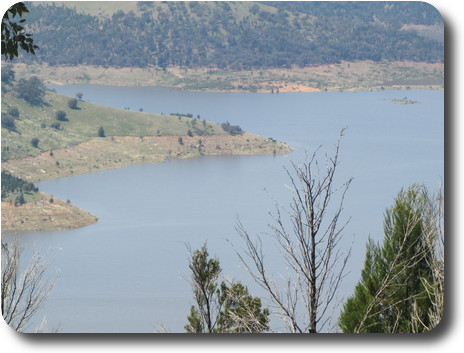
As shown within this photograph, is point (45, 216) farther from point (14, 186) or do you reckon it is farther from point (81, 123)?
point (81, 123)

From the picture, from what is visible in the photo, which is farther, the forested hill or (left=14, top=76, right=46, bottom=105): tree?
the forested hill

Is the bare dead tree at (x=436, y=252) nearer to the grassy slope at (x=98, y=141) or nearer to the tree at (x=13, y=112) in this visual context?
the grassy slope at (x=98, y=141)

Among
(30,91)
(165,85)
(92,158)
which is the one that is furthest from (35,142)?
(165,85)

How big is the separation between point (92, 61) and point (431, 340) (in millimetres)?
83352

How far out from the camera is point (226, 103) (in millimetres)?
81250

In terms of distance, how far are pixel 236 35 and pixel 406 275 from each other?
8834cm

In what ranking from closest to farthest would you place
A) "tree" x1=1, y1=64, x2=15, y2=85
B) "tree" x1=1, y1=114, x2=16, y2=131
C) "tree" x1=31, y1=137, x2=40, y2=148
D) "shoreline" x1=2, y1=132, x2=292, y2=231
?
"shoreline" x1=2, y1=132, x2=292, y2=231 < "tree" x1=31, y1=137, x2=40, y2=148 < "tree" x1=1, y1=114, x2=16, y2=131 < "tree" x1=1, y1=64, x2=15, y2=85

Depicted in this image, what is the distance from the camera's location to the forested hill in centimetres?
8738

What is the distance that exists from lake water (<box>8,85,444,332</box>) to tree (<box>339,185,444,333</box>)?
12.3 meters

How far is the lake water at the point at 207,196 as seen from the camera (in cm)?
3123

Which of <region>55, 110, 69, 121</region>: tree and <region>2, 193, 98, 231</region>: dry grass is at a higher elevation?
<region>55, 110, 69, 121</region>: tree

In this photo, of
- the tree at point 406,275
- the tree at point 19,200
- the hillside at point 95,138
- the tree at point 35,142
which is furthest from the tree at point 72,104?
the tree at point 406,275

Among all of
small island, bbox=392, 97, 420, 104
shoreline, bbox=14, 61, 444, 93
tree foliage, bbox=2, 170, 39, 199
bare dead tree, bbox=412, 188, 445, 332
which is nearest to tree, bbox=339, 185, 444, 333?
bare dead tree, bbox=412, 188, 445, 332

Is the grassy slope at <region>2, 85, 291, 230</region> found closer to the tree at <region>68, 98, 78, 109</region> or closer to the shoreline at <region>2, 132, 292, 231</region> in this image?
the shoreline at <region>2, 132, 292, 231</region>
